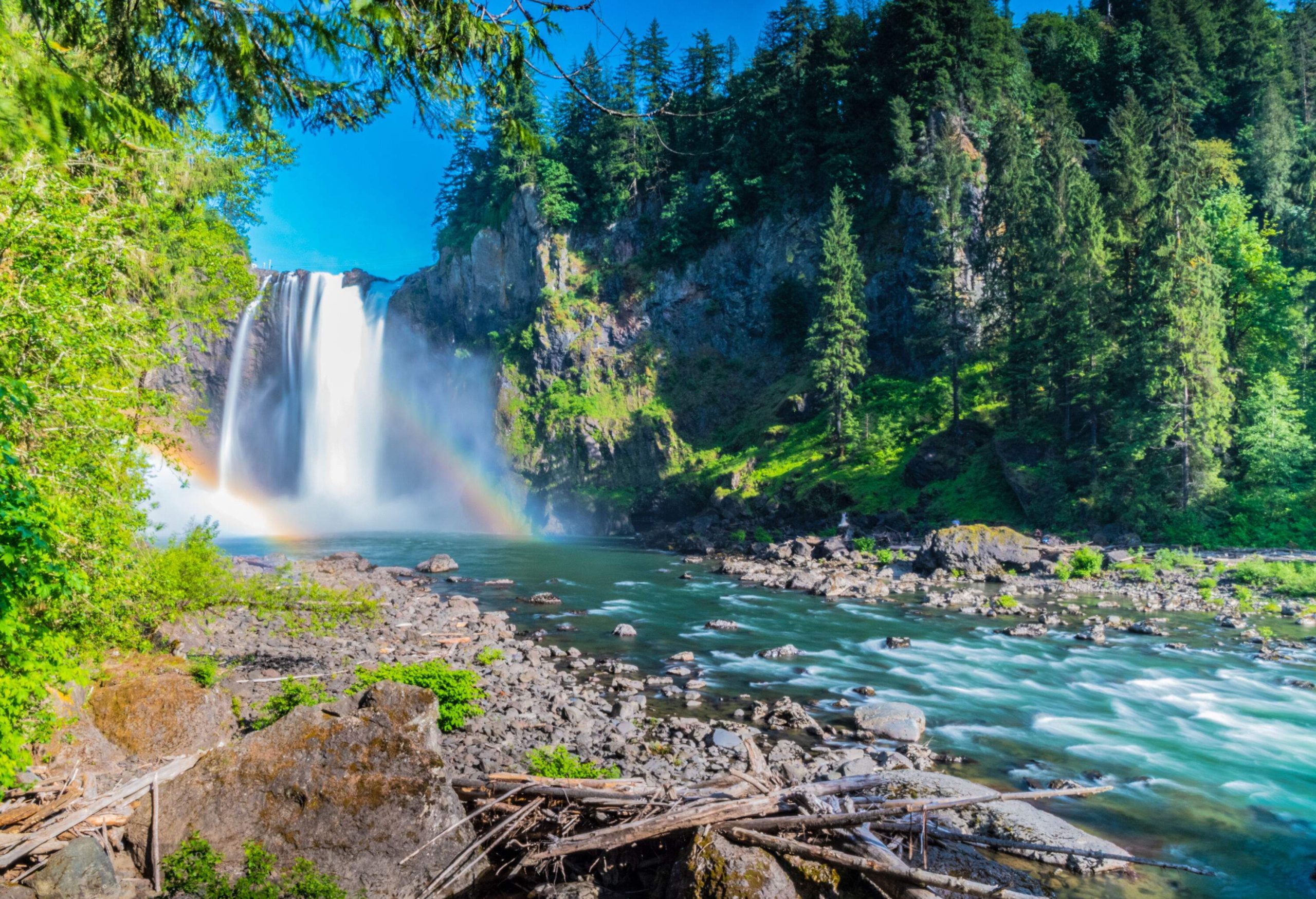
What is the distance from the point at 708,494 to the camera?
45219 millimetres

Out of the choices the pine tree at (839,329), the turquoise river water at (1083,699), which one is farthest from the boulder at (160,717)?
the pine tree at (839,329)

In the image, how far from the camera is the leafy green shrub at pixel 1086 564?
2359 centimetres

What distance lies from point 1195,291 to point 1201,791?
26097mm

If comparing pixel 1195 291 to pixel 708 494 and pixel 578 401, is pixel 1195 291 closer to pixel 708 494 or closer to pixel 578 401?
pixel 708 494

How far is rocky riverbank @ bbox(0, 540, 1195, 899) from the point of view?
5.59 meters

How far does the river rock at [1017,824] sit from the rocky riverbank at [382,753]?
2 centimetres

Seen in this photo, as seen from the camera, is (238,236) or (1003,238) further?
(1003,238)

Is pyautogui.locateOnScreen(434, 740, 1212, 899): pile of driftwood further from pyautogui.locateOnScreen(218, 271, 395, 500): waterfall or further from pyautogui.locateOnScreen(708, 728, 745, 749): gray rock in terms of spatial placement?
pyautogui.locateOnScreen(218, 271, 395, 500): waterfall

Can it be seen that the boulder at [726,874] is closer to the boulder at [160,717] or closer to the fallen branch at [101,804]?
the fallen branch at [101,804]

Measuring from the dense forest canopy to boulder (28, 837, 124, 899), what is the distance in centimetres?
1694

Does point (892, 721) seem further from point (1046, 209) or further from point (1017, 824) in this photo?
point (1046, 209)

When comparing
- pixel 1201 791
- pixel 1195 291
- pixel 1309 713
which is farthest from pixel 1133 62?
pixel 1201 791

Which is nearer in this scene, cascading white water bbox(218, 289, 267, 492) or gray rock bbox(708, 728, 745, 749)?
gray rock bbox(708, 728, 745, 749)

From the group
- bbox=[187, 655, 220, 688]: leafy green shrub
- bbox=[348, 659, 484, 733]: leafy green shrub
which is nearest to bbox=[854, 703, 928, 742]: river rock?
bbox=[348, 659, 484, 733]: leafy green shrub
